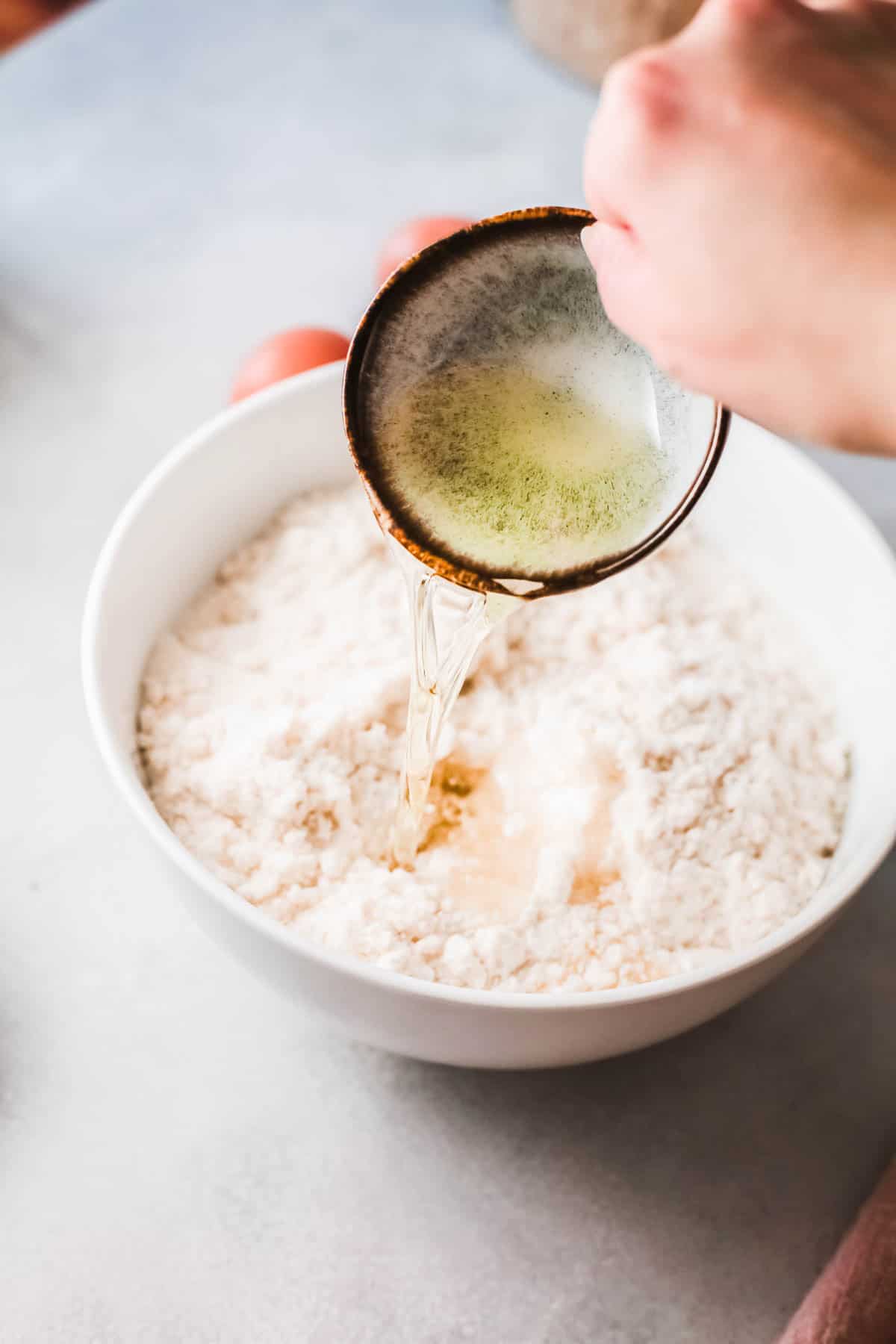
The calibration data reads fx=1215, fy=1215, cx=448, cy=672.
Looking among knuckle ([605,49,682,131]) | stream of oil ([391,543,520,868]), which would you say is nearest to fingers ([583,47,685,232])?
knuckle ([605,49,682,131])

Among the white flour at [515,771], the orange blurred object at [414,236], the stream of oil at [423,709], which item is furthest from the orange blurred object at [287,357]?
the stream of oil at [423,709]

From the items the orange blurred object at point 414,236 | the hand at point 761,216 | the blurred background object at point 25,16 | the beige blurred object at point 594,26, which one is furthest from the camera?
the blurred background object at point 25,16

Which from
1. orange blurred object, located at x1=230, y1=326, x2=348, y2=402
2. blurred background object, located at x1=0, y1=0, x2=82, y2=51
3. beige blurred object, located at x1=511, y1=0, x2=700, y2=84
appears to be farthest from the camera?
blurred background object, located at x1=0, y1=0, x2=82, y2=51

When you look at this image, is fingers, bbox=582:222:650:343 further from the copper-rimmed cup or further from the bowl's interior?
the bowl's interior

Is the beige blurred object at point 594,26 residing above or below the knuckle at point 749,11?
below

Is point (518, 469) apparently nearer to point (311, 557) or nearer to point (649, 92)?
point (649, 92)

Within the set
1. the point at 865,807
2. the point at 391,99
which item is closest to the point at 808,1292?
the point at 865,807

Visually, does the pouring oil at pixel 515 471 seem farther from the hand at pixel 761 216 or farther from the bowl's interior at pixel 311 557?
the bowl's interior at pixel 311 557
